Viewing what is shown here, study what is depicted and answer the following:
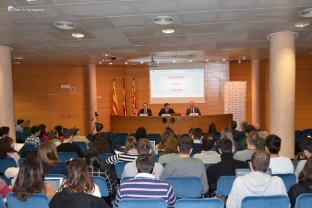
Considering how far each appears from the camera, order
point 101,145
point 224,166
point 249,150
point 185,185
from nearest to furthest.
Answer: point 185,185 < point 224,166 < point 249,150 < point 101,145

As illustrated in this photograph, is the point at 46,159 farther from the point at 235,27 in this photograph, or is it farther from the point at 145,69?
the point at 145,69

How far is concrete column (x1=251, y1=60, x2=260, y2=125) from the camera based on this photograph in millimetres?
15148

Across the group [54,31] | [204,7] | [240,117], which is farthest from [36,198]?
[240,117]

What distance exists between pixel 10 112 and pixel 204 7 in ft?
21.5

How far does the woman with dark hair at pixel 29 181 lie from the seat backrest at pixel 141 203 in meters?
0.95

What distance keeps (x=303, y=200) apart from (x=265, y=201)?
361 mm

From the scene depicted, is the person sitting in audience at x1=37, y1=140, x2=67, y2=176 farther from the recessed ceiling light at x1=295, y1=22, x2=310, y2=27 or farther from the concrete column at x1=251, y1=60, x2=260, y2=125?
the concrete column at x1=251, y1=60, x2=260, y2=125

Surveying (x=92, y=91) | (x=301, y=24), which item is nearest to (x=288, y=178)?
(x=301, y=24)

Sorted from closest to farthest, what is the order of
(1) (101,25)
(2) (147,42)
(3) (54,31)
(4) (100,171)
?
(4) (100,171) → (1) (101,25) → (3) (54,31) → (2) (147,42)

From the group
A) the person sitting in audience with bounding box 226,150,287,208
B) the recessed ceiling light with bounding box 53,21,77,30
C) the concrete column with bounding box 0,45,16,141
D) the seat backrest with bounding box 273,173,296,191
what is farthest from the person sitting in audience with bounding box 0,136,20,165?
the seat backrest with bounding box 273,173,296,191

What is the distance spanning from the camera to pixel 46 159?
4562 millimetres

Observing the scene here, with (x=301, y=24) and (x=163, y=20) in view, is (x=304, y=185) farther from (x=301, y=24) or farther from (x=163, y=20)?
(x=301, y=24)

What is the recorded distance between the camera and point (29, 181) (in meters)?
3.21

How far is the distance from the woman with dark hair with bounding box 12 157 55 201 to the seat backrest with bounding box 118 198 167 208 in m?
0.95
